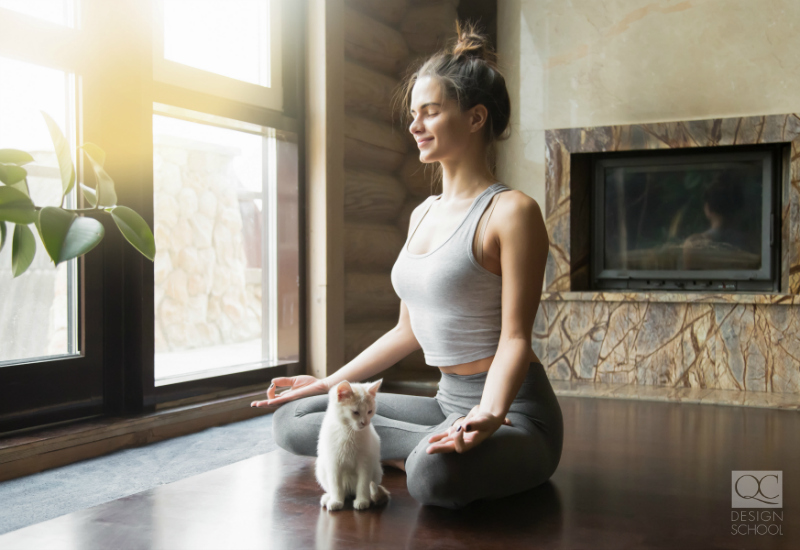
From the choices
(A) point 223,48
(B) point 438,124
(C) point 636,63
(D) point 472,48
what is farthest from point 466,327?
(C) point 636,63

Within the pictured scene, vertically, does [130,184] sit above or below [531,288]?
above

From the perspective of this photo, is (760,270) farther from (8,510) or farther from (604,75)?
(8,510)

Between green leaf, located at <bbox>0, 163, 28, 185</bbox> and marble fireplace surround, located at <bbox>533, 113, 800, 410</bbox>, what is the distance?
3110mm

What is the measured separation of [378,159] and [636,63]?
61.6 inches

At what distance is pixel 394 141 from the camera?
427cm

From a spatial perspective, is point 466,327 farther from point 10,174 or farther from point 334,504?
point 10,174

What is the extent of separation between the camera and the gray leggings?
5.32ft

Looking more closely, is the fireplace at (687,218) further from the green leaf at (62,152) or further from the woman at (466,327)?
the green leaf at (62,152)

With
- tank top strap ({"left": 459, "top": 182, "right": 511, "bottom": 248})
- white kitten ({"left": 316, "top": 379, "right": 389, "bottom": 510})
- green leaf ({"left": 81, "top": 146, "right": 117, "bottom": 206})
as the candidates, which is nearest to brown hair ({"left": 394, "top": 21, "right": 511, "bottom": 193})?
tank top strap ({"left": 459, "top": 182, "right": 511, "bottom": 248})

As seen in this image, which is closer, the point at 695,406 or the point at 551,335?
the point at 695,406

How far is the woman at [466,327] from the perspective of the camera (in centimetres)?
163

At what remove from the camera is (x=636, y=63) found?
3.93 meters

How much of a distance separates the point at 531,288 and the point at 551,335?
97.9 inches

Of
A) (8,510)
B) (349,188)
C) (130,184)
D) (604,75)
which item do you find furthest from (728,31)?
(8,510)
